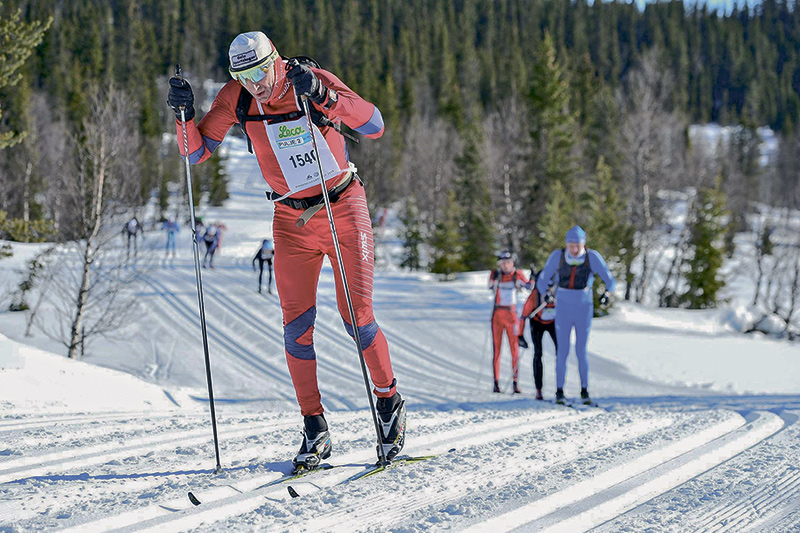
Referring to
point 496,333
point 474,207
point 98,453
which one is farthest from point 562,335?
point 474,207

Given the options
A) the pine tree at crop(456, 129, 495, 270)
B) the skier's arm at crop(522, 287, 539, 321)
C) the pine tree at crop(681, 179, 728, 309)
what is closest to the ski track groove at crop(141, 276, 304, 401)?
the skier's arm at crop(522, 287, 539, 321)

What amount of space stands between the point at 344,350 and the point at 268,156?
10.9m

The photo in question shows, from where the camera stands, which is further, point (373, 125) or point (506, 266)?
point (506, 266)

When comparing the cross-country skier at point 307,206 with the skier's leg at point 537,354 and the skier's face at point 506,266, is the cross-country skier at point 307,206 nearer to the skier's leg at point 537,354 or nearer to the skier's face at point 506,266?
the skier's leg at point 537,354

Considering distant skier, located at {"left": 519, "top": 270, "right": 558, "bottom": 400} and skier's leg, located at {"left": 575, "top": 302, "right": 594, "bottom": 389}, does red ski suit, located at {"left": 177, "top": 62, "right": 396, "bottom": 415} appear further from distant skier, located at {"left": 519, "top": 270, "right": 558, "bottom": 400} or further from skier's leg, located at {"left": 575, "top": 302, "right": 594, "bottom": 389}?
distant skier, located at {"left": 519, "top": 270, "right": 558, "bottom": 400}

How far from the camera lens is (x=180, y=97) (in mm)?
3178

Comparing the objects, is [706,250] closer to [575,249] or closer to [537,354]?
[537,354]

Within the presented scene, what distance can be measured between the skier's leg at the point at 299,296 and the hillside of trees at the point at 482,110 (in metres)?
8.37

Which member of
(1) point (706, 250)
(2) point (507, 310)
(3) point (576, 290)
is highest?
(3) point (576, 290)

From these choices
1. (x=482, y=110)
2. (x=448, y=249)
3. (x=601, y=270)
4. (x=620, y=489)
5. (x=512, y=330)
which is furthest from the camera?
(x=482, y=110)

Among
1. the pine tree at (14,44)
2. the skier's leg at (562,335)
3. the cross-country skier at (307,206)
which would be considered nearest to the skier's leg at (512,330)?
the skier's leg at (562,335)

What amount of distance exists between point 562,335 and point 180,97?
5.45m

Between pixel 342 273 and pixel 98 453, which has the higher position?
pixel 342 273

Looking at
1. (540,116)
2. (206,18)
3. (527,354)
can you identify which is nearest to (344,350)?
(527,354)
